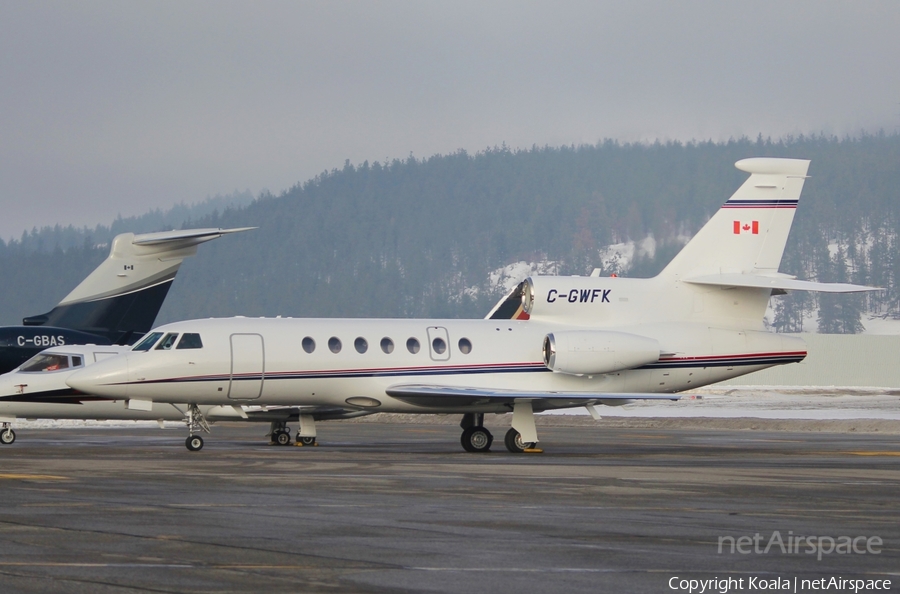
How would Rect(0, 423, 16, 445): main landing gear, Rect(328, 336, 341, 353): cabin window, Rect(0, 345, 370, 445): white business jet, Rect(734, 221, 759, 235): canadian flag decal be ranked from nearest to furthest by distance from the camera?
1. Rect(328, 336, 341, 353): cabin window
2. Rect(0, 345, 370, 445): white business jet
3. Rect(734, 221, 759, 235): canadian flag decal
4. Rect(0, 423, 16, 445): main landing gear

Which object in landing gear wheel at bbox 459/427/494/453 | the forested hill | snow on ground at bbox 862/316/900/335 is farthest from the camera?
snow on ground at bbox 862/316/900/335

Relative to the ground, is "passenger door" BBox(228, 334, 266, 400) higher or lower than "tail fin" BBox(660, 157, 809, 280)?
lower

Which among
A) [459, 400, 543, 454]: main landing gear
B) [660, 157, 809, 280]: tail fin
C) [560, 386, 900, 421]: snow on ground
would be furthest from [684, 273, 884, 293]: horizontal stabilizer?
[560, 386, 900, 421]: snow on ground

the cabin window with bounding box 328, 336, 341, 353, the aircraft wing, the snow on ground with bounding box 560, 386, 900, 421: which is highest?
the cabin window with bounding box 328, 336, 341, 353

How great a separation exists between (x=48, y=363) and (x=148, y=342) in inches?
159

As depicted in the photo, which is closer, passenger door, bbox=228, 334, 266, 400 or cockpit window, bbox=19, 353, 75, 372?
passenger door, bbox=228, 334, 266, 400

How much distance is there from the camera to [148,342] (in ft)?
78.9

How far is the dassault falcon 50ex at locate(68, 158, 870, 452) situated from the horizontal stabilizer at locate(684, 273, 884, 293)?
0.04 meters

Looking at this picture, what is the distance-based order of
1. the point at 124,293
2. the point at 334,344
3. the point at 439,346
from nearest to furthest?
the point at 334,344, the point at 439,346, the point at 124,293

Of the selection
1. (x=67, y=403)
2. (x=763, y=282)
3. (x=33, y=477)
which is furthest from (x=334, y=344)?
(x=763, y=282)

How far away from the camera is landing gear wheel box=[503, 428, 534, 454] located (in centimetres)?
2480

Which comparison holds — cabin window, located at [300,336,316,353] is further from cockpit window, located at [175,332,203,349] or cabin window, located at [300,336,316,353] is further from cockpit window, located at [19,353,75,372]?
cockpit window, located at [19,353,75,372]

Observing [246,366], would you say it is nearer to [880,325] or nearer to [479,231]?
[880,325]

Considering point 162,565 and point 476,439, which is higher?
point 162,565
